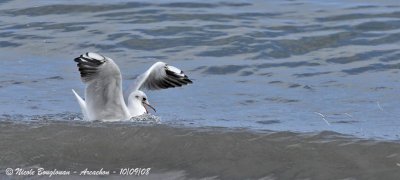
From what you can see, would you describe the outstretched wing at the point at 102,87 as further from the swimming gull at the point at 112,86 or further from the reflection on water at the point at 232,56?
the reflection on water at the point at 232,56

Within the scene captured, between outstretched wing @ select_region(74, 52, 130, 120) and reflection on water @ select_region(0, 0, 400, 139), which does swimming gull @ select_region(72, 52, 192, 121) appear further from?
reflection on water @ select_region(0, 0, 400, 139)

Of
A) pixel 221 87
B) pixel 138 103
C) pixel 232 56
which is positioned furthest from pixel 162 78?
pixel 232 56

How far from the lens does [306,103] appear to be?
37.9ft

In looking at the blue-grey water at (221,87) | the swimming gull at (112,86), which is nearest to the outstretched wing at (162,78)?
the swimming gull at (112,86)

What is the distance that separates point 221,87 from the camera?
12.6m

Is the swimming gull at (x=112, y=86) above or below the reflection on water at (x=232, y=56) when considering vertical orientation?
above

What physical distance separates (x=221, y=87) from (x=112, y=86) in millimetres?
2178

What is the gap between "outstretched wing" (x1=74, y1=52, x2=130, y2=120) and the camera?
10312mm

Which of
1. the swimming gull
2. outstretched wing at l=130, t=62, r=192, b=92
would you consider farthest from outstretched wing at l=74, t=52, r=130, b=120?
outstretched wing at l=130, t=62, r=192, b=92

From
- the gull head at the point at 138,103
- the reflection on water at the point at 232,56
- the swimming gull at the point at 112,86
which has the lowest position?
the reflection on water at the point at 232,56

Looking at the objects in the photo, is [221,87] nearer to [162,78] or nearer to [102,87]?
[162,78]

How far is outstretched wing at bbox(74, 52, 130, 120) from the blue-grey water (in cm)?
27

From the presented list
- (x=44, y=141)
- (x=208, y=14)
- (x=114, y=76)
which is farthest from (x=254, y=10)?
(x=44, y=141)

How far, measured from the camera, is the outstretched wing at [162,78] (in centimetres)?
1121
